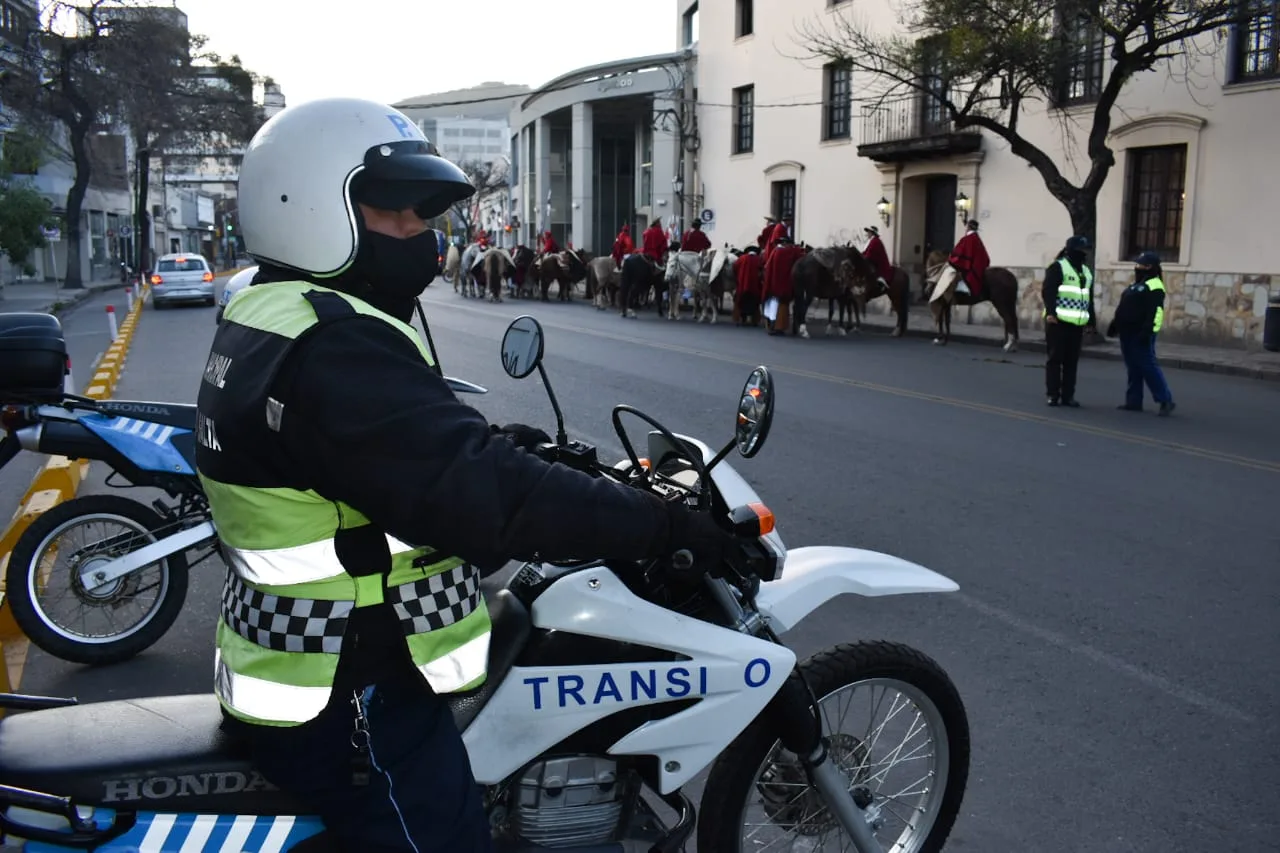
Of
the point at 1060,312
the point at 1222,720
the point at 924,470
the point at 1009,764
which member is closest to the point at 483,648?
the point at 1009,764

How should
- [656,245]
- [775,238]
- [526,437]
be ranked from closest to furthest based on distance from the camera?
[526,437], [775,238], [656,245]

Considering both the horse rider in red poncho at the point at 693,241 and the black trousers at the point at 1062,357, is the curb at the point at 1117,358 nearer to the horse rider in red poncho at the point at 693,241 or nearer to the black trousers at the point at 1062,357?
the black trousers at the point at 1062,357

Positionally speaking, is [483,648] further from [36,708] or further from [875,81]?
[875,81]

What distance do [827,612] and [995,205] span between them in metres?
21.1

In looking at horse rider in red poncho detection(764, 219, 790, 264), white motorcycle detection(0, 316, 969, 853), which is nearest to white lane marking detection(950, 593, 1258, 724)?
white motorcycle detection(0, 316, 969, 853)

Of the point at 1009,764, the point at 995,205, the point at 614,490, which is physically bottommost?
the point at 1009,764

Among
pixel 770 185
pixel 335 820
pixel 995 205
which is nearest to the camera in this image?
pixel 335 820

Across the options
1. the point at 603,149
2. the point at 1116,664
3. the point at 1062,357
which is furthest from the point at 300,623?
the point at 603,149

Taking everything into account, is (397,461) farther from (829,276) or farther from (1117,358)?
(829,276)

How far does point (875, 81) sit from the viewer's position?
26.9 meters

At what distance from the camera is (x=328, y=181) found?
2068 mm

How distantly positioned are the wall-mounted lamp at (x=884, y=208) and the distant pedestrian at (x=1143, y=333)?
16001mm

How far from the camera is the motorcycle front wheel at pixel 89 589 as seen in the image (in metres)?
4.61

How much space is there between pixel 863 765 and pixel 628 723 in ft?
2.40
